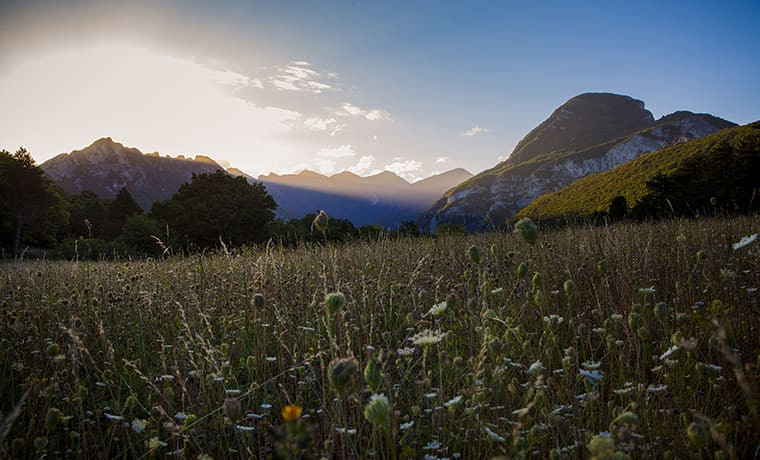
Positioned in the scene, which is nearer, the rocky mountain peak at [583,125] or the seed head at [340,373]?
the seed head at [340,373]

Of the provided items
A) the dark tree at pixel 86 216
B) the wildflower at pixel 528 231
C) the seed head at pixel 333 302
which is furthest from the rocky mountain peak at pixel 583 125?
the seed head at pixel 333 302

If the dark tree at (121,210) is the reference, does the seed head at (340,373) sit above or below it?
below

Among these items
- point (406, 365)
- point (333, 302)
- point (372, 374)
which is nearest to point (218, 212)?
point (406, 365)

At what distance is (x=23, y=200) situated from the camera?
109 feet

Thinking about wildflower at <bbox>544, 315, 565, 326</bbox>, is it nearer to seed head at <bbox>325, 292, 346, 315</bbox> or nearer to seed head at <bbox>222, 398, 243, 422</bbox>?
→ seed head at <bbox>325, 292, 346, 315</bbox>

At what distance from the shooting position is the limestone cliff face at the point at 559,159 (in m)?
125

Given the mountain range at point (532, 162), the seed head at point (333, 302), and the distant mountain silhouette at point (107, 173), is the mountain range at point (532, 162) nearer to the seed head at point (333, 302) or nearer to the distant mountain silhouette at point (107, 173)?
the distant mountain silhouette at point (107, 173)

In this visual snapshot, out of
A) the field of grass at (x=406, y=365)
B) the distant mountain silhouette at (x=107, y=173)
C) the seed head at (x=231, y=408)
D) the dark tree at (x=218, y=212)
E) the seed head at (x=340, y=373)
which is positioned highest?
the distant mountain silhouette at (x=107, y=173)

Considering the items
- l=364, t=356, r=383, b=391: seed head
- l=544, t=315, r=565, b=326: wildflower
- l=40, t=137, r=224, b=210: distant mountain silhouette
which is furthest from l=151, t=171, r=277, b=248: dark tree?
l=40, t=137, r=224, b=210: distant mountain silhouette

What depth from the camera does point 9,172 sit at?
107ft

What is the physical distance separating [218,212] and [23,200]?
60.3ft

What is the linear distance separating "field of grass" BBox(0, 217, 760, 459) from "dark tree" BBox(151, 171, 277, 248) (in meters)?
23.2

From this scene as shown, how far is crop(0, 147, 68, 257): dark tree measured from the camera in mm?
32406

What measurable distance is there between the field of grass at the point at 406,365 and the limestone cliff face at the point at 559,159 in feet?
325
